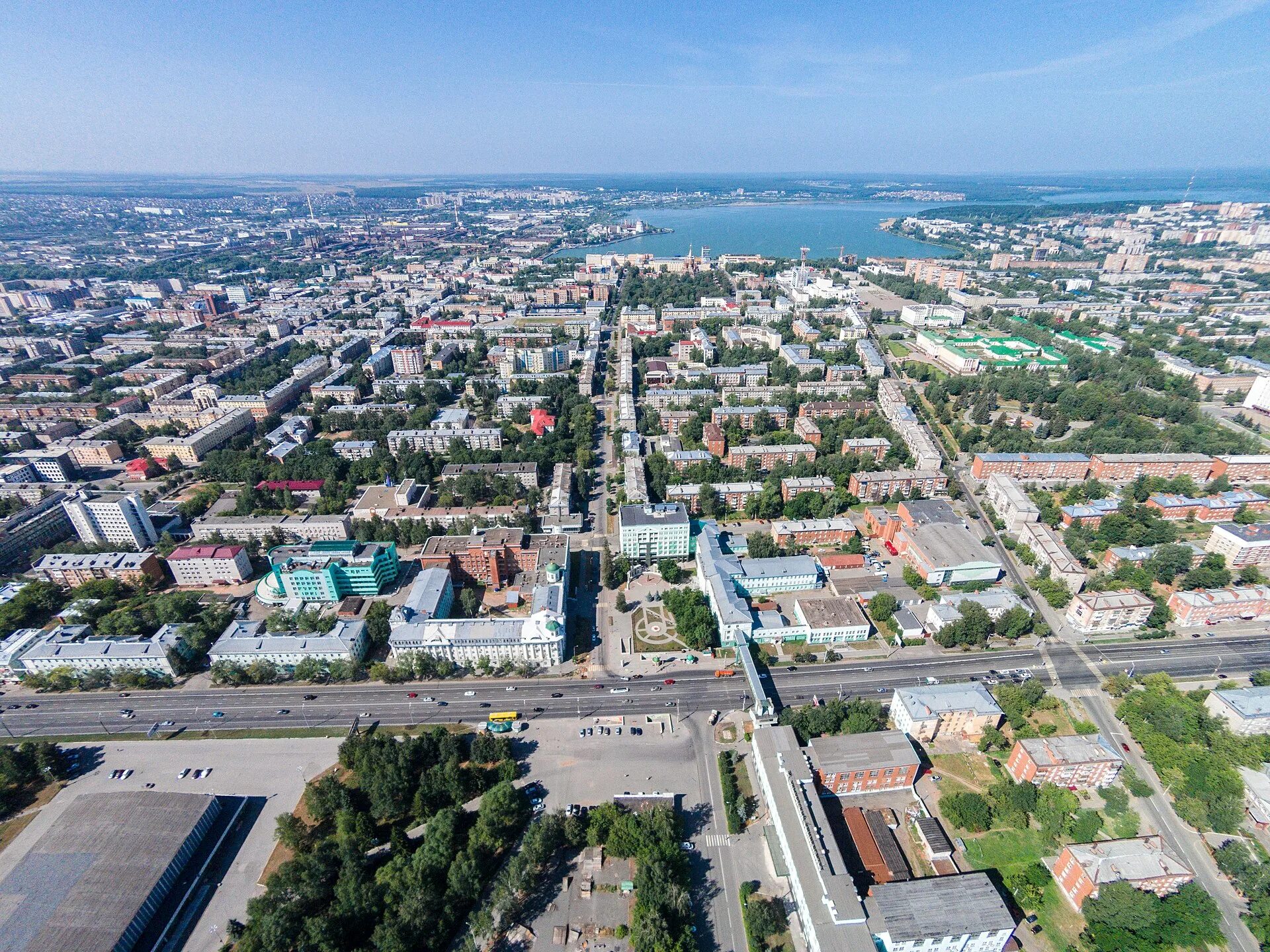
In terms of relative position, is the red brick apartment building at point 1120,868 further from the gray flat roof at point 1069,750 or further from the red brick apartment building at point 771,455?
the red brick apartment building at point 771,455

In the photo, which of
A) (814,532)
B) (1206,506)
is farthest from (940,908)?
(1206,506)

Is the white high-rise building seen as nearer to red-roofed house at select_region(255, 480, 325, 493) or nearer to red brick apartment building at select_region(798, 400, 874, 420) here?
red-roofed house at select_region(255, 480, 325, 493)

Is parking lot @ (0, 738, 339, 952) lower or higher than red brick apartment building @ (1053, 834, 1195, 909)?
lower

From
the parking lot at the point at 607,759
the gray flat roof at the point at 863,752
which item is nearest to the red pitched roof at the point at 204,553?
the parking lot at the point at 607,759

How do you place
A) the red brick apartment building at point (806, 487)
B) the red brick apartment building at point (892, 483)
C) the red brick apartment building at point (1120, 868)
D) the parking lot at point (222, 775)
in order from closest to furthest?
the red brick apartment building at point (1120, 868) < the parking lot at point (222, 775) < the red brick apartment building at point (806, 487) < the red brick apartment building at point (892, 483)

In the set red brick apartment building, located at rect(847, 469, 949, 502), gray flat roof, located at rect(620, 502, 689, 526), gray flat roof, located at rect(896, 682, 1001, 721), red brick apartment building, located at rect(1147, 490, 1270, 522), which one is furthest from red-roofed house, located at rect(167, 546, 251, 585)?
red brick apartment building, located at rect(1147, 490, 1270, 522)

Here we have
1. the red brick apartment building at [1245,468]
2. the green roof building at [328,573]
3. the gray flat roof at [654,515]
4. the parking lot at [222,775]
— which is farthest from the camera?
the red brick apartment building at [1245,468]
